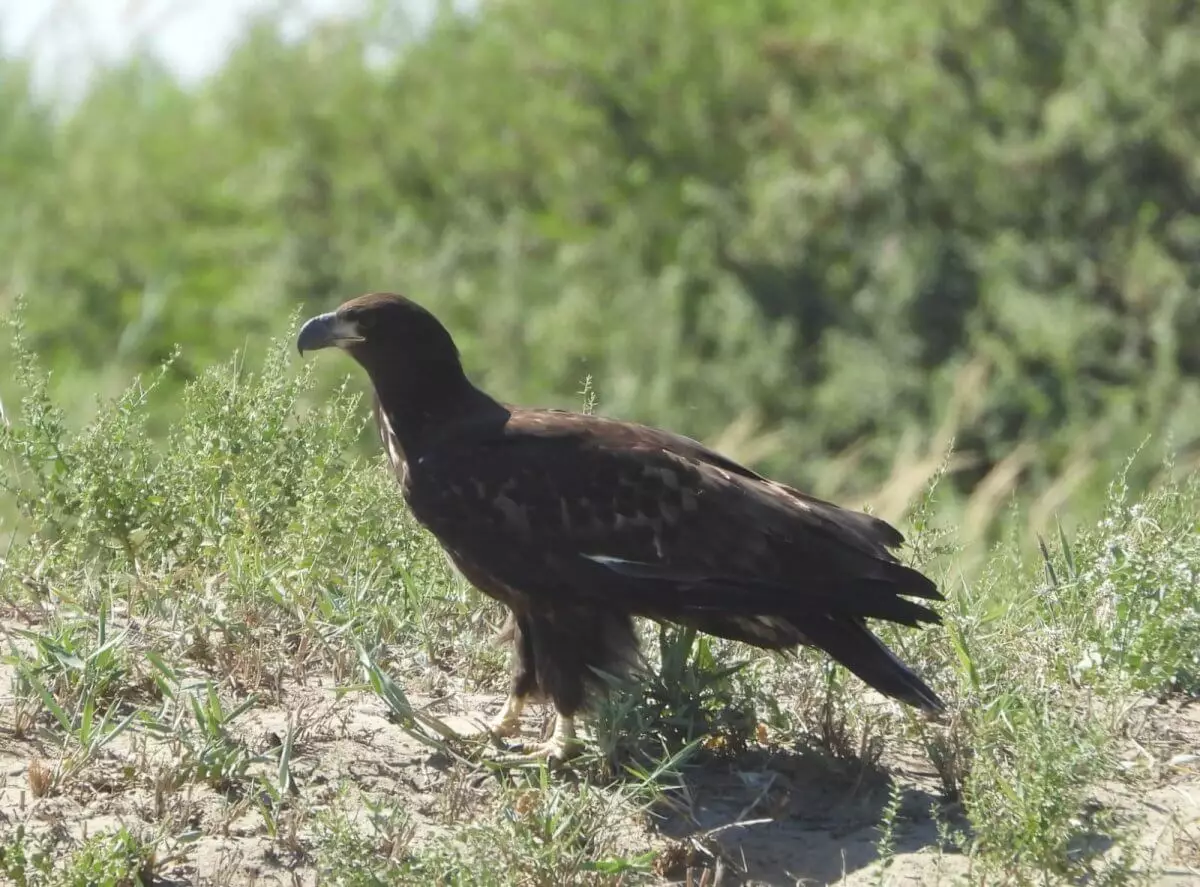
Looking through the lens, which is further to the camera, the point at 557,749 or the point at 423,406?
the point at 423,406

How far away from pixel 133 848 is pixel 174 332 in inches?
400

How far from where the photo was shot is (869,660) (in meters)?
4.70

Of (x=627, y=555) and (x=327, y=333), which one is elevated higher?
(x=327, y=333)

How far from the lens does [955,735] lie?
15.3ft

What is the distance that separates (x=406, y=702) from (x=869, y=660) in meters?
1.15

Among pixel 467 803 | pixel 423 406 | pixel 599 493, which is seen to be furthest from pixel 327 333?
pixel 467 803

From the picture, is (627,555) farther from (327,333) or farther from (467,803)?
(327,333)

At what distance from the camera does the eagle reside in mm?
4750

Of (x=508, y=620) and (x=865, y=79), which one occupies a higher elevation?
(x=865, y=79)

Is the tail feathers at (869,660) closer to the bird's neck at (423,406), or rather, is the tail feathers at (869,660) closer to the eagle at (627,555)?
the eagle at (627,555)

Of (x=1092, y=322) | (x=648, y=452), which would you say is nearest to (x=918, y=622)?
(x=648, y=452)

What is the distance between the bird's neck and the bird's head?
49 millimetres

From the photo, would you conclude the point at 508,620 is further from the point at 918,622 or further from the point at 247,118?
the point at 247,118

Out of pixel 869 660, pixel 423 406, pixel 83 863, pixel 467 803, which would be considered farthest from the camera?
pixel 423 406
